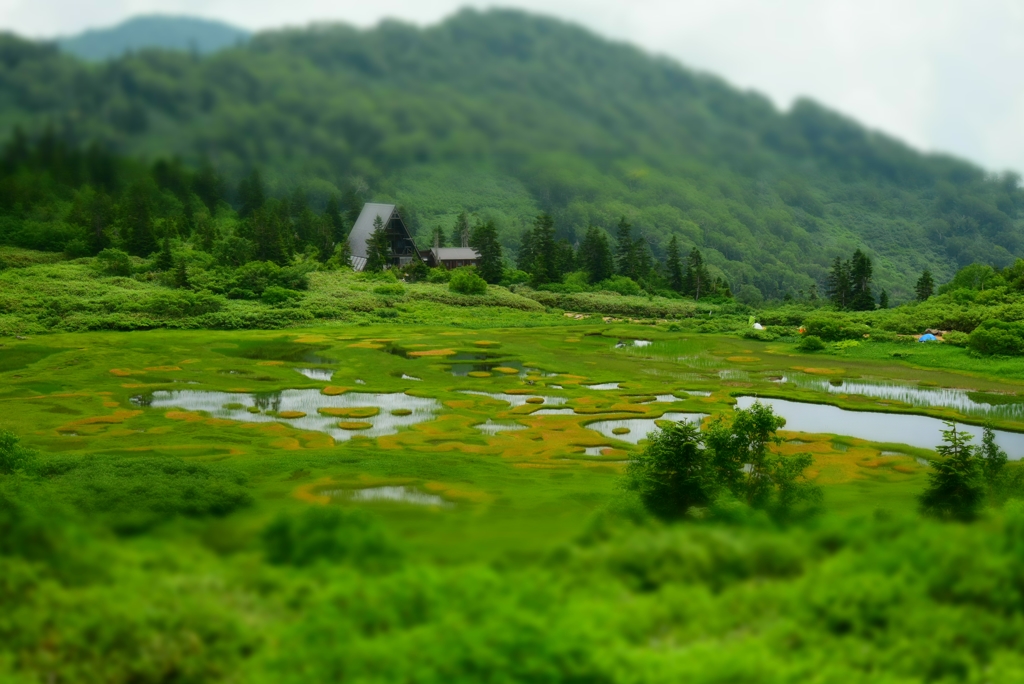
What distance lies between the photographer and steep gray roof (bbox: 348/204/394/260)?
93812mm

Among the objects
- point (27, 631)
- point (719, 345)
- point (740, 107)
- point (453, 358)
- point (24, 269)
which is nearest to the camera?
point (27, 631)

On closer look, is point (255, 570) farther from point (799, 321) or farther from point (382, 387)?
point (799, 321)

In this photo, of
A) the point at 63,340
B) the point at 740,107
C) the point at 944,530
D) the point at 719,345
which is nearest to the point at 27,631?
the point at 944,530

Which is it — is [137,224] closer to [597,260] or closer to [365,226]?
[365,226]

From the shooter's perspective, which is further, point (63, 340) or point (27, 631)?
point (63, 340)

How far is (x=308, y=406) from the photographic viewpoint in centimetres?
3169

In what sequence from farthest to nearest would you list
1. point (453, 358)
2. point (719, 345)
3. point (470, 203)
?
point (470, 203), point (719, 345), point (453, 358)

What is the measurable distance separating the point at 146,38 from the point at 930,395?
35.1 metres

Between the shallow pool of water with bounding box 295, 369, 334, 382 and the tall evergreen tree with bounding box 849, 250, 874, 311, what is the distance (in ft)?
177

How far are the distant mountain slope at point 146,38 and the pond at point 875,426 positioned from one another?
2305 centimetres

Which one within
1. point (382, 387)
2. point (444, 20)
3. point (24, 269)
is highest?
point (444, 20)

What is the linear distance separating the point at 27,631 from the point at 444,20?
34.0 metres

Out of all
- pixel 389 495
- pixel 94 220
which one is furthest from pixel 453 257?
pixel 389 495

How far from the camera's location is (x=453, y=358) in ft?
147
